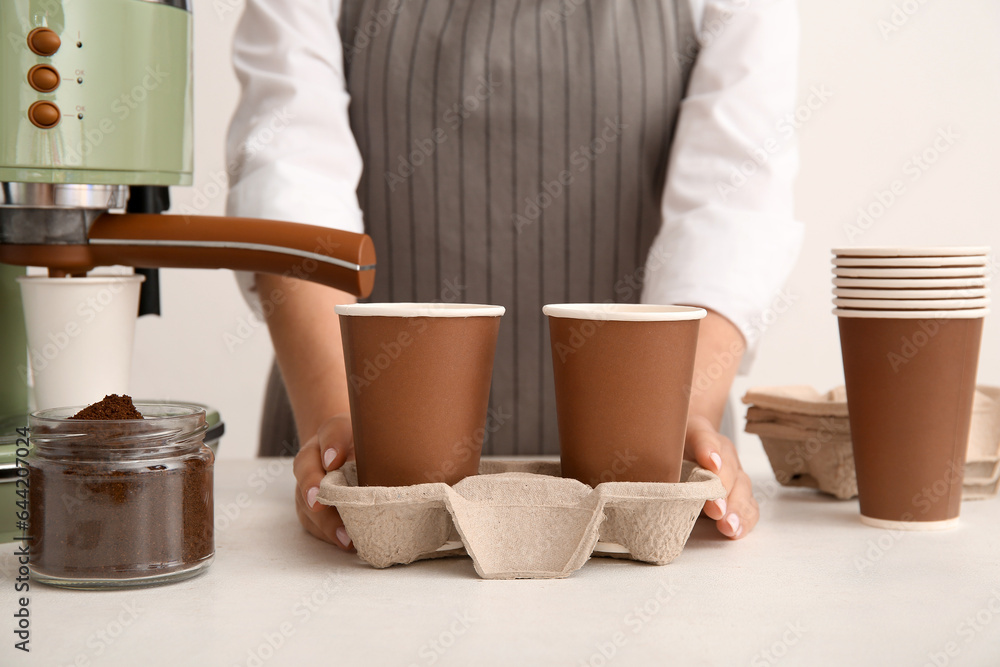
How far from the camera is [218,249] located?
0.64m

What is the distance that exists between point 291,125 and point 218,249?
45 cm

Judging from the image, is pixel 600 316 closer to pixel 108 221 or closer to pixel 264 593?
pixel 264 593

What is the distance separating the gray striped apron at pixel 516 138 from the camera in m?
1.16

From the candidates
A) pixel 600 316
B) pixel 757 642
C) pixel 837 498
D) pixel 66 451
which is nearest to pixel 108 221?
pixel 66 451

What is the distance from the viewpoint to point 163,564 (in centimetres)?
54

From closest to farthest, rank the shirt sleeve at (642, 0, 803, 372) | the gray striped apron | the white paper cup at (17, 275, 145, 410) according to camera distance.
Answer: the white paper cup at (17, 275, 145, 410) → the shirt sleeve at (642, 0, 803, 372) → the gray striped apron

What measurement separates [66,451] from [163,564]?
0.09 metres

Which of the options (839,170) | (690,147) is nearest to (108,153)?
(690,147)

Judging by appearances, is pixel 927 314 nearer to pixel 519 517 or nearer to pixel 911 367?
pixel 911 367

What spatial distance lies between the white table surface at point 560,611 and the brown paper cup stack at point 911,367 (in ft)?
0.13

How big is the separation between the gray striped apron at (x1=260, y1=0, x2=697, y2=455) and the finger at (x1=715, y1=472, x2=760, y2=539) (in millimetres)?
544

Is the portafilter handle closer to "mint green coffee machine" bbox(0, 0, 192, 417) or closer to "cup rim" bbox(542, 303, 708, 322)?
"mint green coffee machine" bbox(0, 0, 192, 417)

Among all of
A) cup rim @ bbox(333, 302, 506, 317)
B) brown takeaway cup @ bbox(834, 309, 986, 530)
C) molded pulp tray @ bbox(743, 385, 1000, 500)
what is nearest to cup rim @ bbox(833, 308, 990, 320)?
brown takeaway cup @ bbox(834, 309, 986, 530)

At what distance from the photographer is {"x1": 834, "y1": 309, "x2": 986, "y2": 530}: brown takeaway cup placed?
25.9 inches
